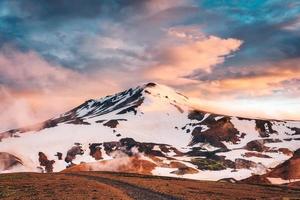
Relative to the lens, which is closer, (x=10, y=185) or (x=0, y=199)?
(x=0, y=199)

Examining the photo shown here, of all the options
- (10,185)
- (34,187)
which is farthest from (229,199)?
(10,185)

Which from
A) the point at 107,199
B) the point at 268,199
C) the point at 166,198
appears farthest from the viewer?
the point at 268,199

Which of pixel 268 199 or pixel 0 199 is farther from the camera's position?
pixel 268 199

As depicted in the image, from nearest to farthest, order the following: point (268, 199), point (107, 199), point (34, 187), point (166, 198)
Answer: point (107, 199) → point (166, 198) → point (268, 199) → point (34, 187)

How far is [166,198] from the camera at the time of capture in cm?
5862

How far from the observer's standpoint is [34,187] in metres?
72.6

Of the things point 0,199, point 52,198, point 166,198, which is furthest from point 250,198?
point 0,199

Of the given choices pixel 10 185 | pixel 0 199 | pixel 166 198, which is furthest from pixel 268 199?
pixel 10 185

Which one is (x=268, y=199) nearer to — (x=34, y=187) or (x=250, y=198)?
(x=250, y=198)

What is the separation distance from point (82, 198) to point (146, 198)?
7509mm

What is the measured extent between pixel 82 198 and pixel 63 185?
66.3ft

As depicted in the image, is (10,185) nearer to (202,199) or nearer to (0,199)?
(0,199)

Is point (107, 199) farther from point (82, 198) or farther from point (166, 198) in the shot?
point (166, 198)

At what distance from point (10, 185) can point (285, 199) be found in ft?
140
